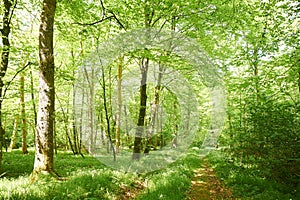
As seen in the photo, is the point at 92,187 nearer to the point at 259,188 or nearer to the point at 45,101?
the point at 45,101

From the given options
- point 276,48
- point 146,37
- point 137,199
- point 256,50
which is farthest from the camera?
point 146,37

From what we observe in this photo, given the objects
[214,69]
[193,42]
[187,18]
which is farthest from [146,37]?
[214,69]

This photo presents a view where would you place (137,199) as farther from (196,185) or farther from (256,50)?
(256,50)

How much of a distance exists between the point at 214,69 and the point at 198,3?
178 inches

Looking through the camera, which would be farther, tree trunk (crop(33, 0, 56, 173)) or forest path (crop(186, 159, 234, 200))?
Result: forest path (crop(186, 159, 234, 200))

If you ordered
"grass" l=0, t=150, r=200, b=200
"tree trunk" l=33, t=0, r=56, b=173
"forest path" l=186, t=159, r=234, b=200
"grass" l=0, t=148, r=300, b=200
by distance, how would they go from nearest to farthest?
"grass" l=0, t=150, r=200, b=200 < "grass" l=0, t=148, r=300, b=200 < "tree trunk" l=33, t=0, r=56, b=173 < "forest path" l=186, t=159, r=234, b=200

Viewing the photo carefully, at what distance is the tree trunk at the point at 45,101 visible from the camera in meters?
6.37

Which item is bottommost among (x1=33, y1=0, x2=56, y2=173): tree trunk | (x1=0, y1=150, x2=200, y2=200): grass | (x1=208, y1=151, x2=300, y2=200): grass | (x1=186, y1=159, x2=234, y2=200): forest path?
(x1=186, y1=159, x2=234, y2=200): forest path

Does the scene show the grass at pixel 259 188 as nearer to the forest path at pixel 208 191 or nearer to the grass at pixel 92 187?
the forest path at pixel 208 191

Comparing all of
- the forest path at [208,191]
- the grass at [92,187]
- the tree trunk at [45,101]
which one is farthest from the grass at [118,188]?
the tree trunk at [45,101]

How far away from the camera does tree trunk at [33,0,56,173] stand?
251 inches

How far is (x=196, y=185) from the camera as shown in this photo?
856cm

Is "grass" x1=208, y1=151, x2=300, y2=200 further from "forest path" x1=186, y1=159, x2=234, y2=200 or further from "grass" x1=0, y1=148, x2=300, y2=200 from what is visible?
"forest path" x1=186, y1=159, x2=234, y2=200

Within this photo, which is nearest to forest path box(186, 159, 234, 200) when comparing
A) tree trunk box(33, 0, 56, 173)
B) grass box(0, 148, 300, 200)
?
grass box(0, 148, 300, 200)
